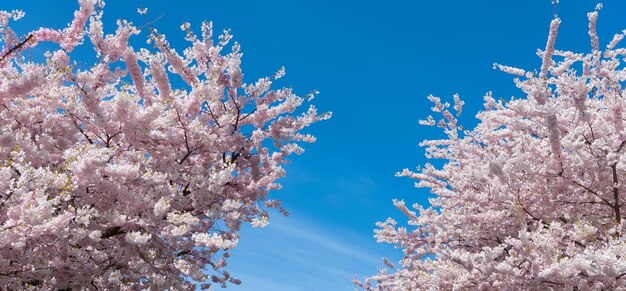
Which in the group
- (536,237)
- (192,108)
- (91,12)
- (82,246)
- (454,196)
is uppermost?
(454,196)

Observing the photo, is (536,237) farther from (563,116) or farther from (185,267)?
(185,267)

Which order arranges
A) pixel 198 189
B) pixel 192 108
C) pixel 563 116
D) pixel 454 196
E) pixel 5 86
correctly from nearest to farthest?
pixel 5 86
pixel 198 189
pixel 192 108
pixel 563 116
pixel 454 196

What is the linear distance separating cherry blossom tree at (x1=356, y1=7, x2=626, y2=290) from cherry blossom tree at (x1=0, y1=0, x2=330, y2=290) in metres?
4.40

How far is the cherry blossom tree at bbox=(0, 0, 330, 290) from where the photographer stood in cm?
656

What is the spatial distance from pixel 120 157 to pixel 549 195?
8495 mm

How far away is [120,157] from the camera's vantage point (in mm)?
→ 8469

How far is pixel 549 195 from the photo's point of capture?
10.1 m

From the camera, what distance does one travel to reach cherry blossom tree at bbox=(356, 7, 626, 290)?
8.21 m

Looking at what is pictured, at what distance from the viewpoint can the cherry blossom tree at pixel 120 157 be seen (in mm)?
6562

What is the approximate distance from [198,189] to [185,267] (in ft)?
4.61

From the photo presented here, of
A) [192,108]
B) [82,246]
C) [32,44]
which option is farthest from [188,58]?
[82,246]

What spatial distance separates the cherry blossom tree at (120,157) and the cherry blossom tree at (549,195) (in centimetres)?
440

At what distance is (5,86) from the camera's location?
24.2ft

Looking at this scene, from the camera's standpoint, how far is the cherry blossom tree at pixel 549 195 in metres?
8.21
